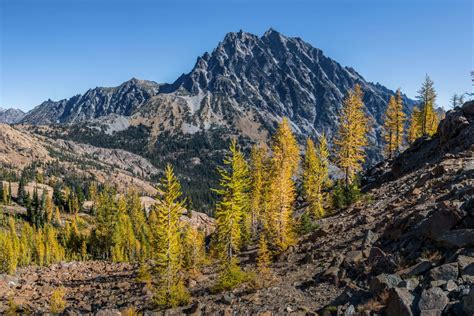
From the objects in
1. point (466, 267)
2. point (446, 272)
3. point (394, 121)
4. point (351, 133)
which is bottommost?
point (446, 272)

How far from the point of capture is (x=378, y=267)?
58.6ft

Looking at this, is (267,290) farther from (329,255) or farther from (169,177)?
(169,177)

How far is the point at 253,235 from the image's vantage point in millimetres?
52188

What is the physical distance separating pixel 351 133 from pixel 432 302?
3586 centimetres

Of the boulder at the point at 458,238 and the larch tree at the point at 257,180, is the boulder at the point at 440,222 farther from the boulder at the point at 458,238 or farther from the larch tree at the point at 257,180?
the larch tree at the point at 257,180

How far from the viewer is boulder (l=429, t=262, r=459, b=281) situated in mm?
12519

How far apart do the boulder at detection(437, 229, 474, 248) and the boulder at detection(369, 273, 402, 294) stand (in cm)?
309

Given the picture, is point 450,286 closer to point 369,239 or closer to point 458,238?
point 458,238

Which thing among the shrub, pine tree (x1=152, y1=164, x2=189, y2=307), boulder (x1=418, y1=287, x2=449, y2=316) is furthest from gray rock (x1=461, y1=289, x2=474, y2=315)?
the shrub

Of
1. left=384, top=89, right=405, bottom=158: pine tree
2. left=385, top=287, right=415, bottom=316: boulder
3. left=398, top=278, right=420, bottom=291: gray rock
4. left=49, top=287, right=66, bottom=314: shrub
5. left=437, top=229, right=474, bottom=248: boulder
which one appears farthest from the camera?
left=384, top=89, right=405, bottom=158: pine tree

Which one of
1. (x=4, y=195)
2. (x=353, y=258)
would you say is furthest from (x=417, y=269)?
(x=4, y=195)

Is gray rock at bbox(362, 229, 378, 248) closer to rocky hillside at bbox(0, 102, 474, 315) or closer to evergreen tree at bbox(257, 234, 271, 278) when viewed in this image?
rocky hillside at bbox(0, 102, 474, 315)

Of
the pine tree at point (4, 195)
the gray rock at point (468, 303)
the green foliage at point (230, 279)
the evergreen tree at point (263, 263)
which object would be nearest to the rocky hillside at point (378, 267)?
the gray rock at point (468, 303)

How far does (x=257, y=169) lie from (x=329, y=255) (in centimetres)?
2893
